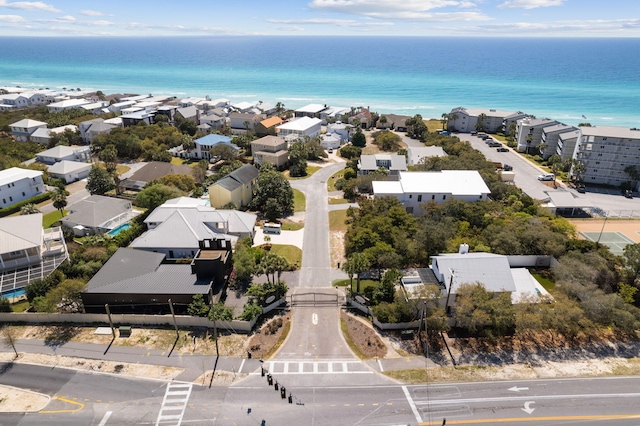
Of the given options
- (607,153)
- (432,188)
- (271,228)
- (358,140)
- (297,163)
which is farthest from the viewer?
(358,140)

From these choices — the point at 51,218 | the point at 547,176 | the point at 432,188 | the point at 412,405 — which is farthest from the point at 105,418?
the point at 547,176

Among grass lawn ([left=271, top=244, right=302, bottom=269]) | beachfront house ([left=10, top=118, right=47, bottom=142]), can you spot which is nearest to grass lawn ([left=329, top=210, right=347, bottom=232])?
grass lawn ([left=271, top=244, right=302, bottom=269])

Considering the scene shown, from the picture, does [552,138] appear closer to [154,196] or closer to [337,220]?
[337,220]

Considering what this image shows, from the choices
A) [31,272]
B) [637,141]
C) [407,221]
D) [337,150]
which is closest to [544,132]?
[637,141]

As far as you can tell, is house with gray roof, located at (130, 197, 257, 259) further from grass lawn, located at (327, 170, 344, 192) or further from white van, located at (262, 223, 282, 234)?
grass lawn, located at (327, 170, 344, 192)

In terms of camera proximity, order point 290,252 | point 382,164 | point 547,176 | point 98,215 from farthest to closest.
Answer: point 547,176 < point 382,164 < point 98,215 < point 290,252

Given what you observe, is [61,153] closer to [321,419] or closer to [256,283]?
[256,283]
